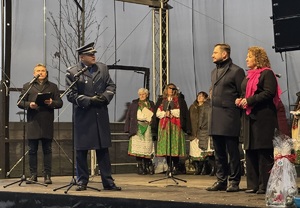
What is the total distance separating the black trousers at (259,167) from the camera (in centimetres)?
476

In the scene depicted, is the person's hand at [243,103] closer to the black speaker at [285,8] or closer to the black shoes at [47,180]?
the black speaker at [285,8]

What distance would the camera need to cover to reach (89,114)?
205 inches

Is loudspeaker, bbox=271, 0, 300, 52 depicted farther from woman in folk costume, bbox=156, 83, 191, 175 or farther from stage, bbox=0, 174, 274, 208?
woman in folk costume, bbox=156, 83, 191, 175

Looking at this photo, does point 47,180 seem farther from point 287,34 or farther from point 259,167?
point 287,34

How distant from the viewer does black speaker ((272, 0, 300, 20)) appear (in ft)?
15.3

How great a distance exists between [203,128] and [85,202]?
12.5 feet

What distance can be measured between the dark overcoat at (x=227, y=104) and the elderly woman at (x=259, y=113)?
13 centimetres

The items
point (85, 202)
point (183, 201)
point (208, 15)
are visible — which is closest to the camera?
point (183, 201)

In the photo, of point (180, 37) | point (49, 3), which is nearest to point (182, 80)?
point (180, 37)

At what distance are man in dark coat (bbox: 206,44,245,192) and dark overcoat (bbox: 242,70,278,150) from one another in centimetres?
22

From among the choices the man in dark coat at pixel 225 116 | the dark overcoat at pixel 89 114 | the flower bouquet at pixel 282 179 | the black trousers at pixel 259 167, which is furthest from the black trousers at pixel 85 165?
the flower bouquet at pixel 282 179

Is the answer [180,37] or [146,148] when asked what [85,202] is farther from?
[180,37]

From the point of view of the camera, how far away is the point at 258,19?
964 cm

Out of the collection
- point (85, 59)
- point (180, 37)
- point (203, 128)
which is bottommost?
point (203, 128)
